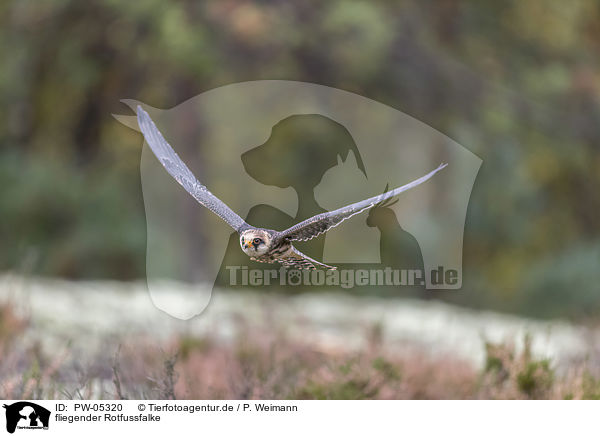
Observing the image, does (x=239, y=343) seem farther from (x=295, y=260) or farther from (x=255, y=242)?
(x=255, y=242)

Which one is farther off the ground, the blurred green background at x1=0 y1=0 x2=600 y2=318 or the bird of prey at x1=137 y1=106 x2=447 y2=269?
the blurred green background at x1=0 y1=0 x2=600 y2=318

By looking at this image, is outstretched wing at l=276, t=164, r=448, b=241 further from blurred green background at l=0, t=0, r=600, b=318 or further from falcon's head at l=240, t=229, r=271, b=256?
blurred green background at l=0, t=0, r=600, b=318

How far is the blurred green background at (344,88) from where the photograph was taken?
8188mm

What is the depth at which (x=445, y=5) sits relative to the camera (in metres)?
10.3

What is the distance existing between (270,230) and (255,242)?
11cm

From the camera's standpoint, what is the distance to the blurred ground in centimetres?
356

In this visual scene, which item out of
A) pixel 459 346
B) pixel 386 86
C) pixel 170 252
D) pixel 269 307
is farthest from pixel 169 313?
pixel 170 252

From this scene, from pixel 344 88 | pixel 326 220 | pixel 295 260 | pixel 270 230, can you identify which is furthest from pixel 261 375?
pixel 344 88

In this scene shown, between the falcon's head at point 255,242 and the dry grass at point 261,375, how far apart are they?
1085 mm

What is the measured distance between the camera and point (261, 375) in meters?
3.62
